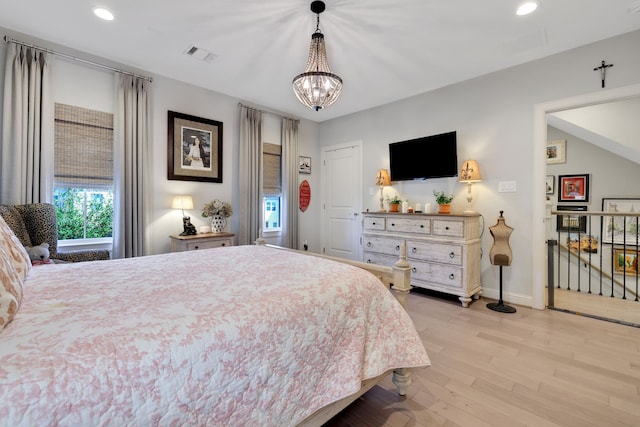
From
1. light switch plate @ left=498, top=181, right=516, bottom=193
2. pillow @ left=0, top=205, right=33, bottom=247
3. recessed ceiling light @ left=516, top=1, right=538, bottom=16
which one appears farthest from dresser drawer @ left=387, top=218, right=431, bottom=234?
pillow @ left=0, top=205, right=33, bottom=247

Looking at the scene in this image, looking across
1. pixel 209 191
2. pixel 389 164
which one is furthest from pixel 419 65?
pixel 209 191

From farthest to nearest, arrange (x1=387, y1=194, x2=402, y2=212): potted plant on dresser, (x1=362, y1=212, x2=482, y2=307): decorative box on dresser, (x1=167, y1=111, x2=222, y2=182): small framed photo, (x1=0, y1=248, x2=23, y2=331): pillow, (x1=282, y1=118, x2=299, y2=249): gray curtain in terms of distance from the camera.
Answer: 1. (x1=282, y1=118, x2=299, y2=249): gray curtain
2. (x1=387, y1=194, x2=402, y2=212): potted plant on dresser
3. (x1=167, y1=111, x2=222, y2=182): small framed photo
4. (x1=362, y1=212, x2=482, y2=307): decorative box on dresser
5. (x1=0, y1=248, x2=23, y2=331): pillow

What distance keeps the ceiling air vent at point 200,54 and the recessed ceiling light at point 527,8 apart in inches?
114

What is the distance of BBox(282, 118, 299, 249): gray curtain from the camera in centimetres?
486

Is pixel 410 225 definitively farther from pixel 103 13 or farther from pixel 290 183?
pixel 103 13

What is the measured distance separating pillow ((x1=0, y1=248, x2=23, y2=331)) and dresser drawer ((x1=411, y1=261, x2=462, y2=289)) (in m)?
3.51

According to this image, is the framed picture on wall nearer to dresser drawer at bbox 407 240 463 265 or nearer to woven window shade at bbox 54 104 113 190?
dresser drawer at bbox 407 240 463 265

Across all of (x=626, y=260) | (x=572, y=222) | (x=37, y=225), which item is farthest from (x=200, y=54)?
(x=626, y=260)

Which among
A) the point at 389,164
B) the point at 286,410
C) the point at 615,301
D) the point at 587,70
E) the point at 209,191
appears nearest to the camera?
the point at 286,410

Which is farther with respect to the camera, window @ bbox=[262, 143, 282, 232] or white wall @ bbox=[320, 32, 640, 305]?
window @ bbox=[262, 143, 282, 232]

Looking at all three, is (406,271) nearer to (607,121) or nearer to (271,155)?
(271,155)

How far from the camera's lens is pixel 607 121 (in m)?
3.65

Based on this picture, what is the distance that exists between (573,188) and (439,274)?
11.7ft

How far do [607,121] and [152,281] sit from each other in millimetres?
5258
